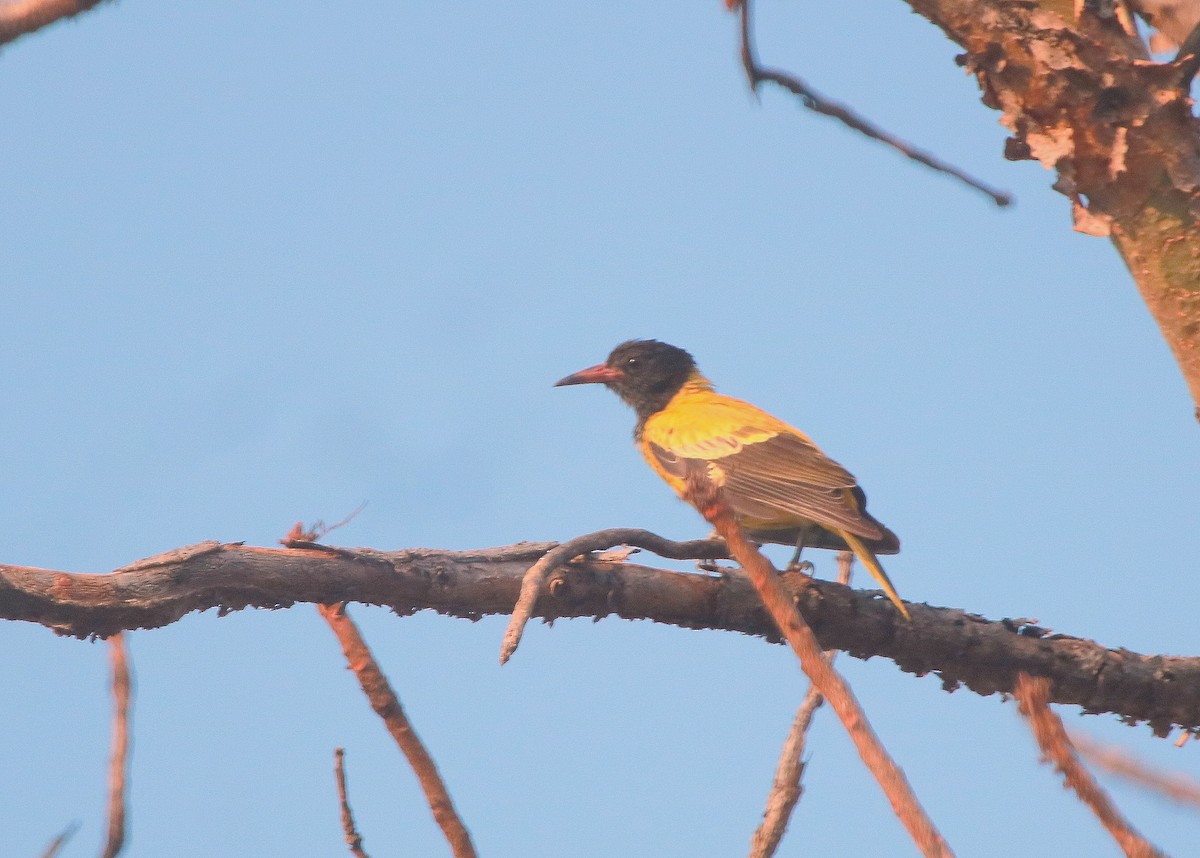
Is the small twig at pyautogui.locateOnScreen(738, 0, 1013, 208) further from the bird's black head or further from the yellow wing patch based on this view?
the bird's black head

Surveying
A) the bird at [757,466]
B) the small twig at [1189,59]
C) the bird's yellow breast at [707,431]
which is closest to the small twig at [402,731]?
the small twig at [1189,59]

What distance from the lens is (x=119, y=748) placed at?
2.23 metres

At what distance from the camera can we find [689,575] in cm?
443

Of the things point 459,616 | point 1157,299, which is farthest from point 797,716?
point 1157,299

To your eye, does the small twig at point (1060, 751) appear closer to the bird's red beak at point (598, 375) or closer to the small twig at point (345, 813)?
the small twig at point (345, 813)

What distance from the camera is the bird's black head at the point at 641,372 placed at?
8695 mm

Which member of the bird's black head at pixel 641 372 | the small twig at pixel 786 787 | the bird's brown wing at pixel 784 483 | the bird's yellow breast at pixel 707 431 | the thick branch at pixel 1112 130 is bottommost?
the small twig at pixel 786 787

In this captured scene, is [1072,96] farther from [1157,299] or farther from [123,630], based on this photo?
[123,630]

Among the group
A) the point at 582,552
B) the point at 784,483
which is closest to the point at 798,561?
the point at 784,483

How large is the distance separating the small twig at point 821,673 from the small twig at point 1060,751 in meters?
0.21

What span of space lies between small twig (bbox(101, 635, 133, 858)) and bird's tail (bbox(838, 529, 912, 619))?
9.90 ft

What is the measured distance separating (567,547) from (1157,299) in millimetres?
1749

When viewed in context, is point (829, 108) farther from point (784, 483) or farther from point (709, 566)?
point (784, 483)

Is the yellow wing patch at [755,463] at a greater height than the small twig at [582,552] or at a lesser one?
greater
